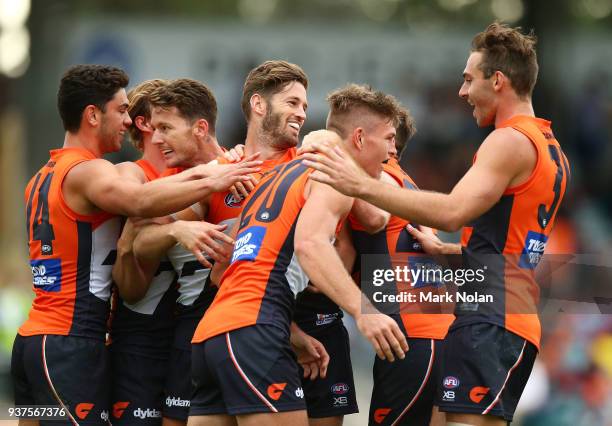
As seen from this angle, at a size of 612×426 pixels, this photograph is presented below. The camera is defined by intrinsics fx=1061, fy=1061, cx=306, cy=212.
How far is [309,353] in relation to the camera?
734cm

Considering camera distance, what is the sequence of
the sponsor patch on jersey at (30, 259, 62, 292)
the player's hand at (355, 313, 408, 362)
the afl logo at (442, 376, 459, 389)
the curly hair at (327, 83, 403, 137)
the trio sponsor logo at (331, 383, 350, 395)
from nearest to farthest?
1. the player's hand at (355, 313, 408, 362)
2. the afl logo at (442, 376, 459, 389)
3. the curly hair at (327, 83, 403, 137)
4. the sponsor patch on jersey at (30, 259, 62, 292)
5. the trio sponsor logo at (331, 383, 350, 395)

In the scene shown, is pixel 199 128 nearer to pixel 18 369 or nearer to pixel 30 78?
pixel 18 369

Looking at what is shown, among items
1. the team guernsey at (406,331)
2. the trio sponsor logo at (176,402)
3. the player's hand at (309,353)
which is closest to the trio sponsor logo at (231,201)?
the team guernsey at (406,331)

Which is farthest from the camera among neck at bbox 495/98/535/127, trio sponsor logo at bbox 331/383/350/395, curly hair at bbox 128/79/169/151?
curly hair at bbox 128/79/169/151

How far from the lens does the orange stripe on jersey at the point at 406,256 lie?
758 cm

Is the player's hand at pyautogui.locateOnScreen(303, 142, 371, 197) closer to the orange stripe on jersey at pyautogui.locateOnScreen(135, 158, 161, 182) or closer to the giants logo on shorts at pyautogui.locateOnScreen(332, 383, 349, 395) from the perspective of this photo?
the orange stripe on jersey at pyautogui.locateOnScreen(135, 158, 161, 182)

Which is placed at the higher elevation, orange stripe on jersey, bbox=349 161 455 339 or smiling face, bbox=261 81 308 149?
smiling face, bbox=261 81 308 149

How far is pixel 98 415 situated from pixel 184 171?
1.77 m

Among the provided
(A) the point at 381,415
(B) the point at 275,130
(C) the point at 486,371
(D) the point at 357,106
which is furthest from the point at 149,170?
(C) the point at 486,371

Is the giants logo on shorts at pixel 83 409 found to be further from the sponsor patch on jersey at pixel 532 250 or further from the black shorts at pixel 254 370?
the sponsor patch on jersey at pixel 532 250

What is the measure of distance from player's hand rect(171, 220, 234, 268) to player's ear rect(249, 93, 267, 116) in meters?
0.94

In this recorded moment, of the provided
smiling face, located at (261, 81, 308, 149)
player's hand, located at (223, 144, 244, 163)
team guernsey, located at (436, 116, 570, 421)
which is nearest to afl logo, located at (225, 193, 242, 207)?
player's hand, located at (223, 144, 244, 163)

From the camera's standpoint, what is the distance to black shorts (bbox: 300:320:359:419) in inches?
303

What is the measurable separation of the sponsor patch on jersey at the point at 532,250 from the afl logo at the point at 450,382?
0.83 m
